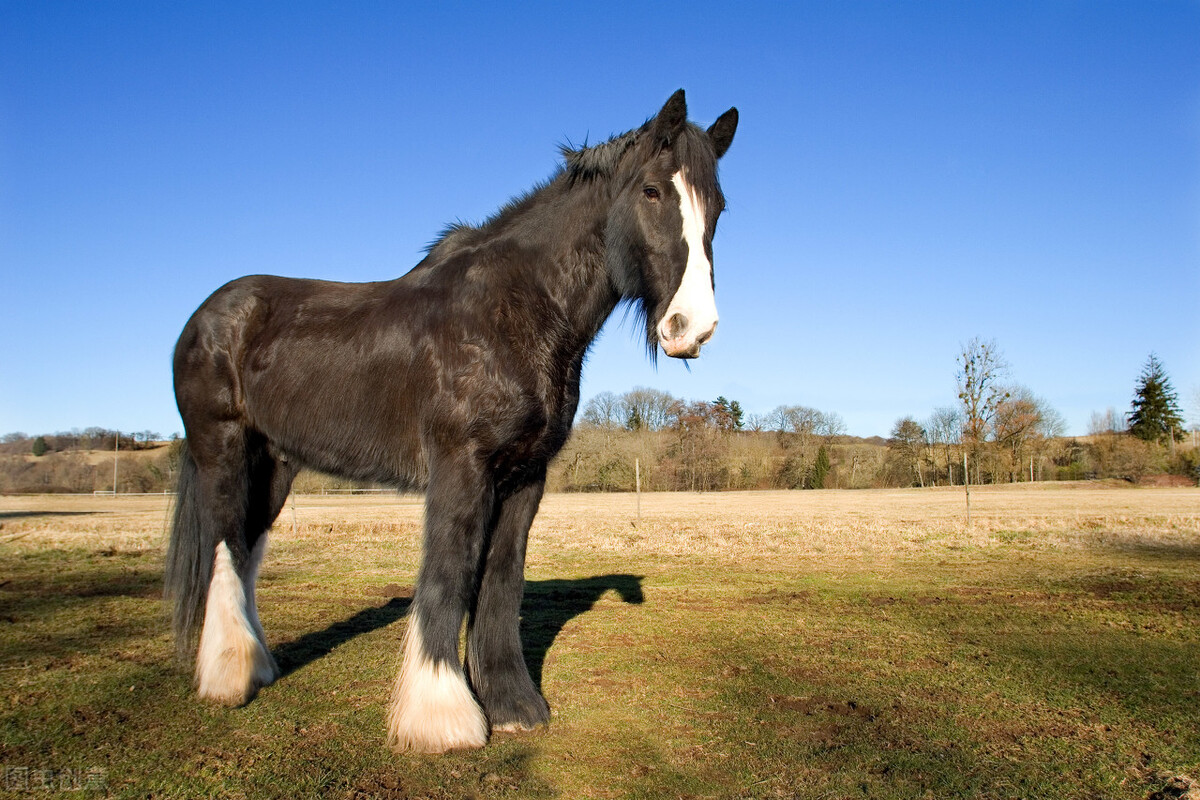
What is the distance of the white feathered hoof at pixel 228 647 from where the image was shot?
4.39 metres

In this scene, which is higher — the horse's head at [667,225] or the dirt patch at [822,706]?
the horse's head at [667,225]

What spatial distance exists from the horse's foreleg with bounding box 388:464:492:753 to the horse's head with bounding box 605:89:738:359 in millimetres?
1333

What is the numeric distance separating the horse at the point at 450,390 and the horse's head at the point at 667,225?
0.04ft

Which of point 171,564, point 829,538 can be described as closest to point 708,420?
point 829,538

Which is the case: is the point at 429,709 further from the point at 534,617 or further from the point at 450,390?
the point at 534,617

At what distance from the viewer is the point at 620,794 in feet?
10.4

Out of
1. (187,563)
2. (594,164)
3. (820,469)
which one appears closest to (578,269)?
(594,164)

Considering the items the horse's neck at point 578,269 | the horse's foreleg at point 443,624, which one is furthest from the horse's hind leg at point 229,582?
the horse's neck at point 578,269

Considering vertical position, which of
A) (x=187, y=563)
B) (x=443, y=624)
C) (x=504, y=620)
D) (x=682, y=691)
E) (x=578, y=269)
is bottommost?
(x=682, y=691)

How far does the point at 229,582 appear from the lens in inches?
180

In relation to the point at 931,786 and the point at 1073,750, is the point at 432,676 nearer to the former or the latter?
the point at 931,786

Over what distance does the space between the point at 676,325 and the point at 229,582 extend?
3277 mm

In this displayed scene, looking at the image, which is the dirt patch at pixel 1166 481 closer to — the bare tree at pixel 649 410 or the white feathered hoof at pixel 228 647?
the bare tree at pixel 649 410

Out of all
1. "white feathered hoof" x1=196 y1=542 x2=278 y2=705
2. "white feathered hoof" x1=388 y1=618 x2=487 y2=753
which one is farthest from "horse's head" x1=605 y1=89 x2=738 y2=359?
"white feathered hoof" x1=196 y1=542 x2=278 y2=705
